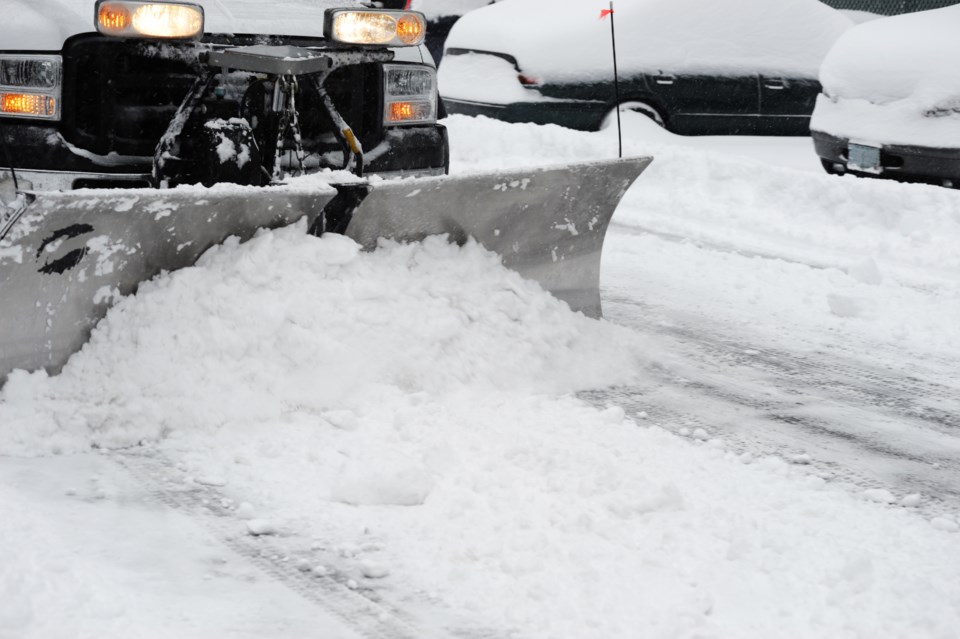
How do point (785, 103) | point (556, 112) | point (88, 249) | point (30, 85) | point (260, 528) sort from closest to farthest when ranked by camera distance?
point (260, 528) < point (88, 249) < point (30, 85) < point (556, 112) < point (785, 103)

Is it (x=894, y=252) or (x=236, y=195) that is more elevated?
(x=236, y=195)

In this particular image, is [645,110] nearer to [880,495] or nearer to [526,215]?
[526,215]

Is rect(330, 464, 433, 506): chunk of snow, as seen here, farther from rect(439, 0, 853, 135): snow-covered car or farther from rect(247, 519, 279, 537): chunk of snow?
rect(439, 0, 853, 135): snow-covered car

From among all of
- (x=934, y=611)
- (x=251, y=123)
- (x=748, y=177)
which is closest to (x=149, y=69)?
(x=251, y=123)

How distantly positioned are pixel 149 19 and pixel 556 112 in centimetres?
592

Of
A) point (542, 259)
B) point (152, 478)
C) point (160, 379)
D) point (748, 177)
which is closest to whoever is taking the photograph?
point (152, 478)

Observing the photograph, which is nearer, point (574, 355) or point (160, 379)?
point (160, 379)

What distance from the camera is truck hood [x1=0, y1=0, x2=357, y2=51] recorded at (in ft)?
14.5

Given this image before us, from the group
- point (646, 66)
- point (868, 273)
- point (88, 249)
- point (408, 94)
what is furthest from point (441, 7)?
point (88, 249)

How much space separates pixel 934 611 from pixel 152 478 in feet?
6.69

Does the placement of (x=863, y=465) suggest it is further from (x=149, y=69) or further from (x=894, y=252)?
(x=894, y=252)

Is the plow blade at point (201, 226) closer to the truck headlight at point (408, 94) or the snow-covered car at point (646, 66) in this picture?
the truck headlight at point (408, 94)

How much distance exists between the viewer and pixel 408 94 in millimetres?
5336

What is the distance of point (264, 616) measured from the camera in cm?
268
